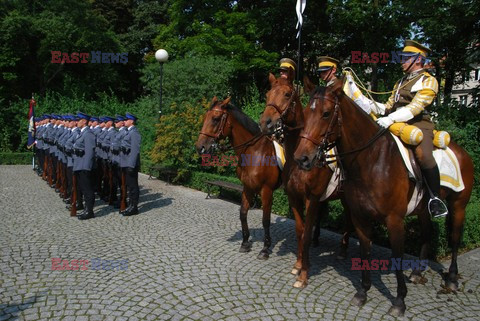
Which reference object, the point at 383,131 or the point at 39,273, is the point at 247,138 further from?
the point at 39,273

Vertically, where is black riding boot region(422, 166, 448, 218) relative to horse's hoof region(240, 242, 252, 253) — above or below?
above

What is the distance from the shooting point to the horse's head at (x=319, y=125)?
12.2 feet

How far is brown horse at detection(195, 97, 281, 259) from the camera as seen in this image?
6.06 metres

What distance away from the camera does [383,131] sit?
14.0 feet

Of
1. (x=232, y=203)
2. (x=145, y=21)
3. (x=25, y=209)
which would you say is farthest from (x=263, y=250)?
(x=145, y=21)

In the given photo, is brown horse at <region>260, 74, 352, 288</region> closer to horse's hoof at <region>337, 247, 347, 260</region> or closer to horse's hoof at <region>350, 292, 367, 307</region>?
horse's hoof at <region>350, 292, 367, 307</region>

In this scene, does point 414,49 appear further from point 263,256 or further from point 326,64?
point 263,256

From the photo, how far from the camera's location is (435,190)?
4395mm

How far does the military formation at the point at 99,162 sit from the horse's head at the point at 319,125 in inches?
249

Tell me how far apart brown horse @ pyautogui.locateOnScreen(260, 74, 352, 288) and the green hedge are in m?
20.9

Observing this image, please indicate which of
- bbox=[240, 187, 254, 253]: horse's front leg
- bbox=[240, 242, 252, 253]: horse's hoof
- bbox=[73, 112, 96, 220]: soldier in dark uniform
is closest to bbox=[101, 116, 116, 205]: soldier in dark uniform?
bbox=[73, 112, 96, 220]: soldier in dark uniform

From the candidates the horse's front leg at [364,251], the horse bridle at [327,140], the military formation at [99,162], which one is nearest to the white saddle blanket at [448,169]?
the horse's front leg at [364,251]

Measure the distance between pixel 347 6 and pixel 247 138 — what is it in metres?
16.7

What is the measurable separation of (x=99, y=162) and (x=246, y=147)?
670cm
